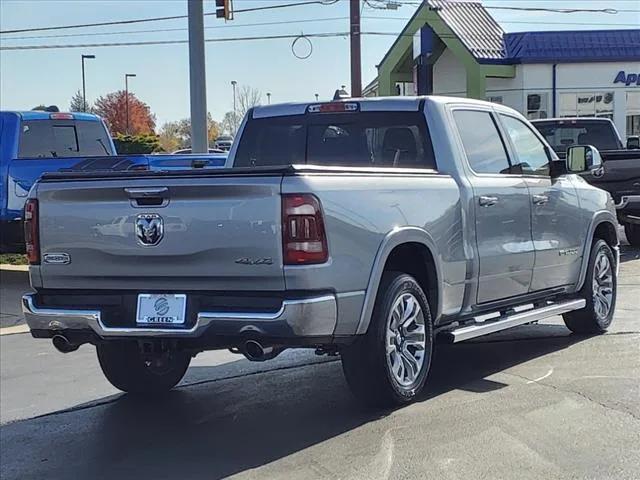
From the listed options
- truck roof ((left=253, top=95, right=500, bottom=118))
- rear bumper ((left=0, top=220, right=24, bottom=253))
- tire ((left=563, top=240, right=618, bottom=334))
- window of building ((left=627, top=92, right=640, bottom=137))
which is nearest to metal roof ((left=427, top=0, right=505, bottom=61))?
window of building ((left=627, top=92, right=640, bottom=137))

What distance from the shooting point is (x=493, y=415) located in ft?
18.0

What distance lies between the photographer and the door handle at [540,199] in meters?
6.97

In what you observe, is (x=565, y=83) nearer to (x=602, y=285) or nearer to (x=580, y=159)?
(x=602, y=285)

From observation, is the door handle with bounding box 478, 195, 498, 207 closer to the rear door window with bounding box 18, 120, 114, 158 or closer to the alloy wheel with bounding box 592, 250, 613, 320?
the alloy wheel with bounding box 592, 250, 613, 320

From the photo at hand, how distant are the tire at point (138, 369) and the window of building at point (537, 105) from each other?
2982 cm

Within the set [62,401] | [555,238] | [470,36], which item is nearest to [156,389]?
[62,401]

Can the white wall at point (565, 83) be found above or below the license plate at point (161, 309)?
above

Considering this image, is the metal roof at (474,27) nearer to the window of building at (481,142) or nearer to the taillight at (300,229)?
the window of building at (481,142)

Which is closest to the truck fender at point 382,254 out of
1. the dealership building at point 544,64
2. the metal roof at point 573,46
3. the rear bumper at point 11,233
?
the rear bumper at point 11,233

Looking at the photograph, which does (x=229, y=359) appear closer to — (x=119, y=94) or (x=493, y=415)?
(x=493, y=415)

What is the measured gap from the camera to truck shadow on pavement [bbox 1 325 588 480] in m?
5.02

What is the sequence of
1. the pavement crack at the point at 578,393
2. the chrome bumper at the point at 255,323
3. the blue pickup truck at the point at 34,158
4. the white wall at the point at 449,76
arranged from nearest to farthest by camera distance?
the chrome bumper at the point at 255,323 → the pavement crack at the point at 578,393 → the blue pickup truck at the point at 34,158 → the white wall at the point at 449,76

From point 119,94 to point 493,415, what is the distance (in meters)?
87.9

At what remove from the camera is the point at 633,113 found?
3522 centimetres
